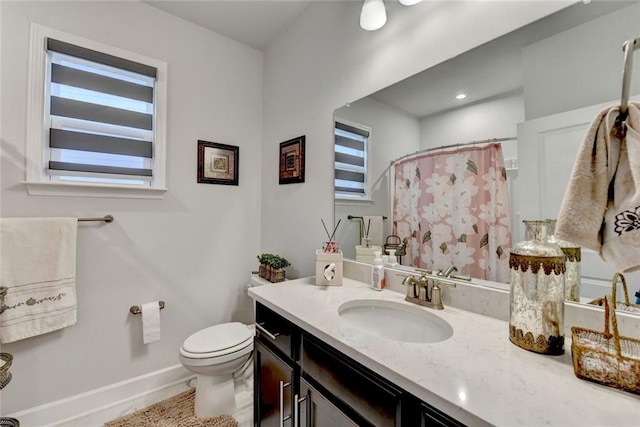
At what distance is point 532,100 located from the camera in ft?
2.94

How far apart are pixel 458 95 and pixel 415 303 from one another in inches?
35.0

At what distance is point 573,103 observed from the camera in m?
0.81

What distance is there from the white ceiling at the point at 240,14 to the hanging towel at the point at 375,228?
1565mm

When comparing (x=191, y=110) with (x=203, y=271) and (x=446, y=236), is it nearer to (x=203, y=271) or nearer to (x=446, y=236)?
(x=203, y=271)

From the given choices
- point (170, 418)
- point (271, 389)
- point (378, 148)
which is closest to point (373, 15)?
point (378, 148)

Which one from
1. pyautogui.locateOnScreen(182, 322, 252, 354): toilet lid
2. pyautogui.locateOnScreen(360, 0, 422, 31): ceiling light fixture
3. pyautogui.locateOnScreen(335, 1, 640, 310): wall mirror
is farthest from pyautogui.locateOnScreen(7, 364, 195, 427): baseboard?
pyautogui.locateOnScreen(360, 0, 422, 31): ceiling light fixture

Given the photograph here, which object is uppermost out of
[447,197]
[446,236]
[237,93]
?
[237,93]

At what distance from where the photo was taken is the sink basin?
969mm

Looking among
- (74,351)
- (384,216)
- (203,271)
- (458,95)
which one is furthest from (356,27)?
(74,351)

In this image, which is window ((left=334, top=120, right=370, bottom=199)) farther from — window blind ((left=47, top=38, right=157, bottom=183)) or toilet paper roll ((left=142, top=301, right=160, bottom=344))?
toilet paper roll ((left=142, top=301, right=160, bottom=344))

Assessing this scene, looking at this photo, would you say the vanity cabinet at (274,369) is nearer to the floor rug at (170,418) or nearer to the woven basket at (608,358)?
the floor rug at (170,418)

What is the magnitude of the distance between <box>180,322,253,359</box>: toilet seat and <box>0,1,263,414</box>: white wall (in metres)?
0.47

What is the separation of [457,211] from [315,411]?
3.05 ft

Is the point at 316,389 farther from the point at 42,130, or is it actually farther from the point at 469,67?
the point at 42,130
